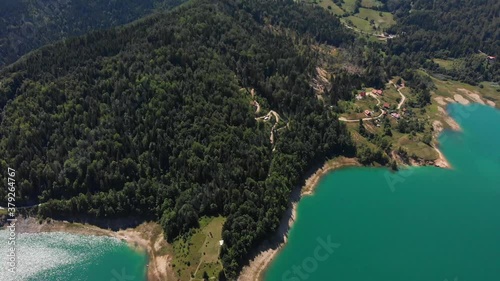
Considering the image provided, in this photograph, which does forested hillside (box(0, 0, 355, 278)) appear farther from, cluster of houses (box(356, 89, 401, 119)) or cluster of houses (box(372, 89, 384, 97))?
cluster of houses (box(372, 89, 384, 97))

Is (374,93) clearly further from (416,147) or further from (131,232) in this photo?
(131,232)

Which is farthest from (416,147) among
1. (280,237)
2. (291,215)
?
(280,237)

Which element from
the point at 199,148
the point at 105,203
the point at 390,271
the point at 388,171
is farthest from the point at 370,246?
the point at 105,203

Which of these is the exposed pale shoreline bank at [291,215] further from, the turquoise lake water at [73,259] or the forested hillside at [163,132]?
the turquoise lake water at [73,259]

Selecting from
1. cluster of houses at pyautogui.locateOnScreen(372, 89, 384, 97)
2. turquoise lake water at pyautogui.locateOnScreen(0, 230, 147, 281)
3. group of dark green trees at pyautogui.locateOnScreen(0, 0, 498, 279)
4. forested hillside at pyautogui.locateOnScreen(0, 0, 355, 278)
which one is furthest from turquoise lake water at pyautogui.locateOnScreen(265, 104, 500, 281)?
cluster of houses at pyautogui.locateOnScreen(372, 89, 384, 97)

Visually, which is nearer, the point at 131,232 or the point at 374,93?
the point at 131,232

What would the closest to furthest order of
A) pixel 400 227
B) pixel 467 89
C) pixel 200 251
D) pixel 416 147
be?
pixel 200 251 < pixel 400 227 < pixel 416 147 < pixel 467 89
